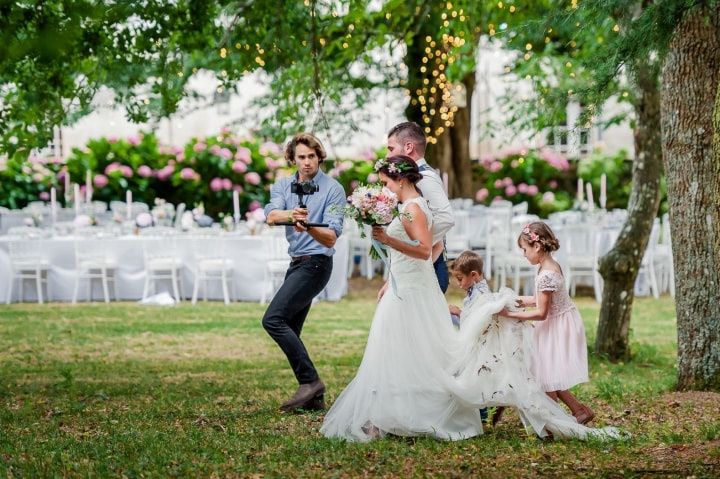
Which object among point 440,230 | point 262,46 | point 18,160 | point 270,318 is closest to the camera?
point 440,230

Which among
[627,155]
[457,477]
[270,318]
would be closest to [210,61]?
[270,318]

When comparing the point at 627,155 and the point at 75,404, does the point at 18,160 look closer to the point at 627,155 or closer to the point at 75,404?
the point at 75,404

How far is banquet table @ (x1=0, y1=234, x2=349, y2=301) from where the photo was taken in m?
16.6

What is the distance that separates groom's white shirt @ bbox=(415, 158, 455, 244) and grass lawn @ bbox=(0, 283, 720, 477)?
1.19m

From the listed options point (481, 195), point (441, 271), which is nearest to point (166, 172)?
point (481, 195)

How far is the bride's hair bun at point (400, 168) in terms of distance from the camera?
637 centimetres

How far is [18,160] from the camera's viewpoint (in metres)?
9.98

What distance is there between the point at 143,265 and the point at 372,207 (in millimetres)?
11342

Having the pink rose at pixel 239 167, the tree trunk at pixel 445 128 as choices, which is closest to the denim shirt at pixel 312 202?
the tree trunk at pixel 445 128

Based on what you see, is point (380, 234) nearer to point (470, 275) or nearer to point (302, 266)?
point (470, 275)

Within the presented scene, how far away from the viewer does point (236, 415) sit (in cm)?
773

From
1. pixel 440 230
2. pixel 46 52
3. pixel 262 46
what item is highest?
pixel 262 46

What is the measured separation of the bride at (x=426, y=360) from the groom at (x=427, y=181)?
17 centimetres

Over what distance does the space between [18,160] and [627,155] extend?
60.4ft
